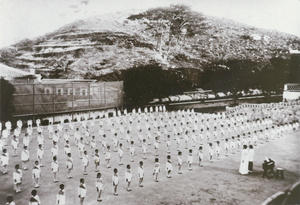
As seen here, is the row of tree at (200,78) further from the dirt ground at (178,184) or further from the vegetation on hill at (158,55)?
the dirt ground at (178,184)

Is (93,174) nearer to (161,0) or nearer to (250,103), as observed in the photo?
(161,0)

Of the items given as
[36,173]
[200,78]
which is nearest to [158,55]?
[200,78]

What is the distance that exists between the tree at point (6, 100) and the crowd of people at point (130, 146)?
102 cm

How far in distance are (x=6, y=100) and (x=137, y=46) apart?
1506cm

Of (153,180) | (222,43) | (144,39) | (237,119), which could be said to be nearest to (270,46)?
(222,43)

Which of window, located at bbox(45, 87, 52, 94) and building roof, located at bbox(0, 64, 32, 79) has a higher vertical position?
building roof, located at bbox(0, 64, 32, 79)

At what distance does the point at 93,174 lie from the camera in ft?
32.0

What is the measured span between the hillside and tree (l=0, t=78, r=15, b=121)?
595 cm

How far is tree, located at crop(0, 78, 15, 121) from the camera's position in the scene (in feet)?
53.4

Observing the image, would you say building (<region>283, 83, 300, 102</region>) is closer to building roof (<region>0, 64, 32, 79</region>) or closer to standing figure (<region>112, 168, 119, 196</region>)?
standing figure (<region>112, 168, 119, 196</region>)

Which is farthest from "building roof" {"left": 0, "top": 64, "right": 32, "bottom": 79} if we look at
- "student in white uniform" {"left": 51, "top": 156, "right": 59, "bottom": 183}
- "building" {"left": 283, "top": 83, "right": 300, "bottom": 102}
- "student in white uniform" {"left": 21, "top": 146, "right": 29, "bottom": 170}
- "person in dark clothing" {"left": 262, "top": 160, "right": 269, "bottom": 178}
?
"building" {"left": 283, "top": 83, "right": 300, "bottom": 102}

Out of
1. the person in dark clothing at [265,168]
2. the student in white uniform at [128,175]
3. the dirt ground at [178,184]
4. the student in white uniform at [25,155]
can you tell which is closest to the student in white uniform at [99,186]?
the dirt ground at [178,184]

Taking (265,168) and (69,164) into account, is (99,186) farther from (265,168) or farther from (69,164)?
(265,168)

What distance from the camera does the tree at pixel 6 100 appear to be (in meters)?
16.3
